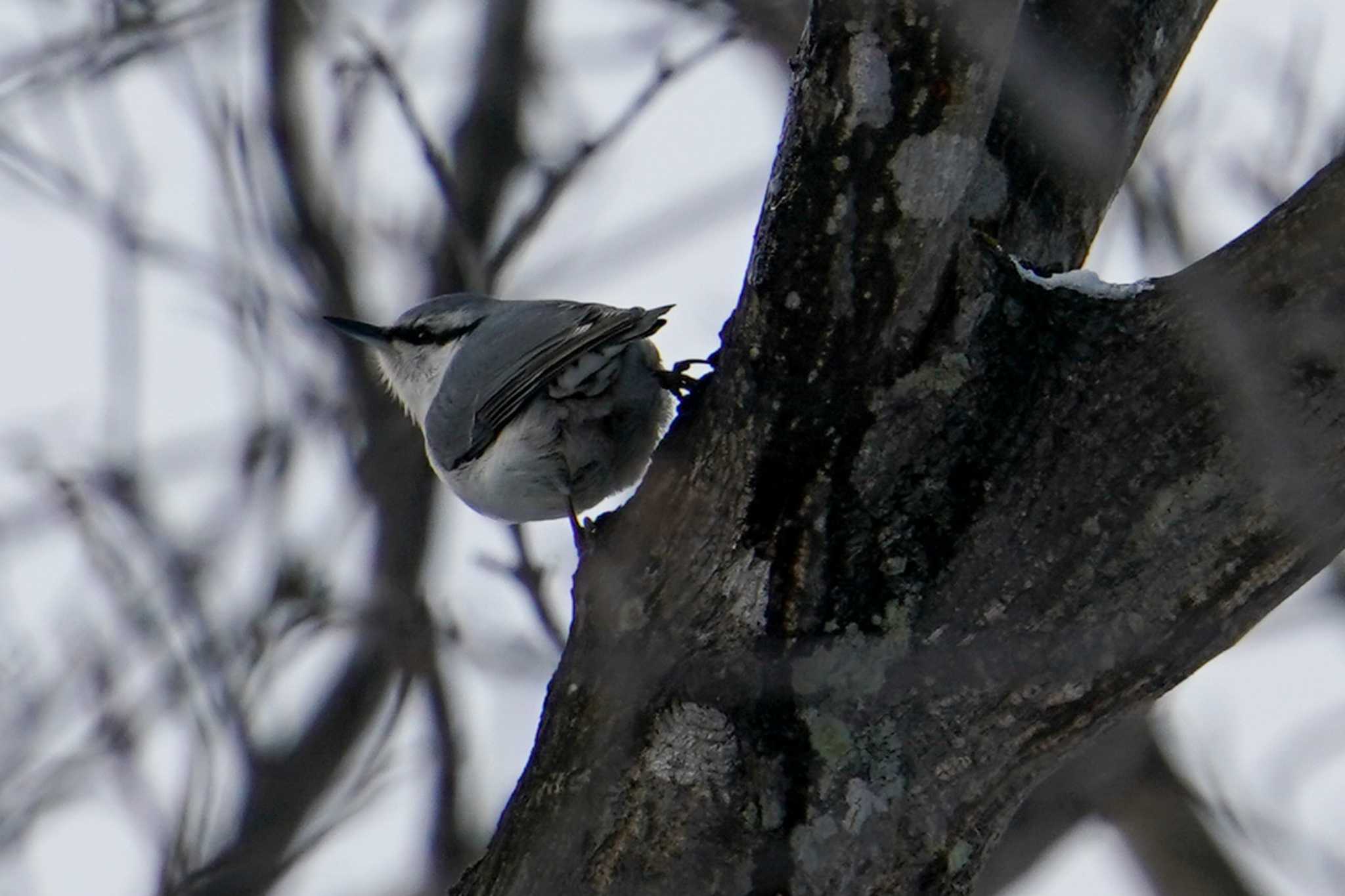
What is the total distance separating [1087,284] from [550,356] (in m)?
1.49

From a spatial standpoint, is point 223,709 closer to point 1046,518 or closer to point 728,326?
point 728,326

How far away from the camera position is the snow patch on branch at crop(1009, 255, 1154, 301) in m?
1.73

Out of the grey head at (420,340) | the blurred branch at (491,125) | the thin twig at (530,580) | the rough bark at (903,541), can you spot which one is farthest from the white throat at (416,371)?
the rough bark at (903,541)

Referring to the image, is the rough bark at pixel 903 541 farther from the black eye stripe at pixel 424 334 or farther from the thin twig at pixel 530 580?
the black eye stripe at pixel 424 334

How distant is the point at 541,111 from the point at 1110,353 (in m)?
3.51

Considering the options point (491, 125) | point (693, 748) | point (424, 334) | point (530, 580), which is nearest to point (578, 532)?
point (530, 580)

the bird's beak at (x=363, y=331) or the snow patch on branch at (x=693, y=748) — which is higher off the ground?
the bird's beak at (x=363, y=331)

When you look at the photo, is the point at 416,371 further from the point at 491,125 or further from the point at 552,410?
the point at 491,125

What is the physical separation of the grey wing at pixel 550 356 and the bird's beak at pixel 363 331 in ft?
2.73

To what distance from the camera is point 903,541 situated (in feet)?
5.67

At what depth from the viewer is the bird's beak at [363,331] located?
4.10m

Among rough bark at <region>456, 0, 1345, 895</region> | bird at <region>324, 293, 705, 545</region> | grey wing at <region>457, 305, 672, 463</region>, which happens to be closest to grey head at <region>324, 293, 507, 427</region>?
bird at <region>324, 293, 705, 545</region>

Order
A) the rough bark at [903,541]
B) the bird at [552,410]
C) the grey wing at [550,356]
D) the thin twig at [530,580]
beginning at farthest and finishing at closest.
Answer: the bird at [552,410] < the grey wing at [550,356] < the thin twig at [530,580] < the rough bark at [903,541]

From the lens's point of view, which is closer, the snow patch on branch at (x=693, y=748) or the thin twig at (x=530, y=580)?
the snow patch on branch at (x=693, y=748)
